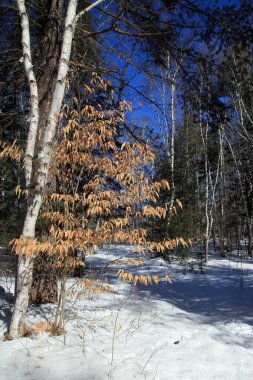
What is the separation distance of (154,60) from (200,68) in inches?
32.4

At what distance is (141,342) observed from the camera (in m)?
3.65

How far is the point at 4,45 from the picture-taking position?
16.1ft

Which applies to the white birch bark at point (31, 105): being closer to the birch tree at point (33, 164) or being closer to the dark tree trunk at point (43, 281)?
the birch tree at point (33, 164)

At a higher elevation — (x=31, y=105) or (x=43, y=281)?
(x=31, y=105)

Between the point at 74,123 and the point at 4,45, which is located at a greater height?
the point at 4,45

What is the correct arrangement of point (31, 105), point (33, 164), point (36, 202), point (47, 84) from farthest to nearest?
point (47, 84) < point (33, 164) < point (31, 105) < point (36, 202)

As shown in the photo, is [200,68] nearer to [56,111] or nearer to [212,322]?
[56,111]

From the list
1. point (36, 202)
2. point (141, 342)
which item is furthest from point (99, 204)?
point (141, 342)

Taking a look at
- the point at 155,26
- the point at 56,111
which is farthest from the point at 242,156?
the point at 56,111

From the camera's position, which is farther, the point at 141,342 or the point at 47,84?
the point at 47,84

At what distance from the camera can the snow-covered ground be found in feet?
9.62

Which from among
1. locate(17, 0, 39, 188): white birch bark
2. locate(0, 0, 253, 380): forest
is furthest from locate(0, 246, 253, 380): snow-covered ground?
locate(17, 0, 39, 188): white birch bark

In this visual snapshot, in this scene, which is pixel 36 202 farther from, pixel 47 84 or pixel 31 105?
pixel 47 84

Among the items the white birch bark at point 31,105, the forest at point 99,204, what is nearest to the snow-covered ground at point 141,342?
the forest at point 99,204
